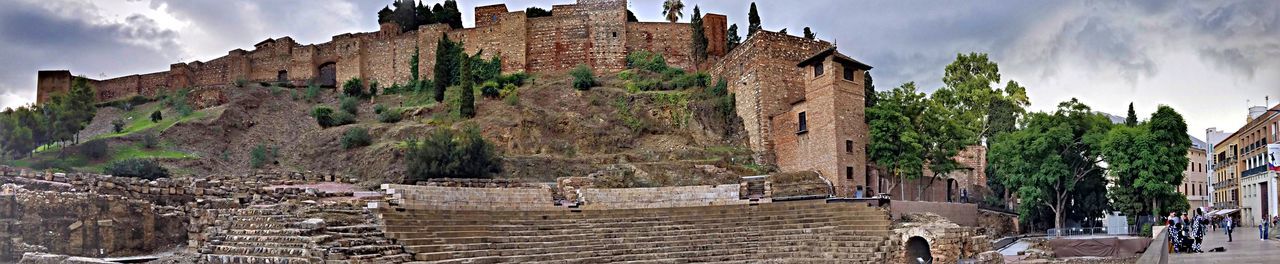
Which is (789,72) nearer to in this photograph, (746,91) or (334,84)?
(746,91)

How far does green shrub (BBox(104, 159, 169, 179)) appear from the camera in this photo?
30531mm

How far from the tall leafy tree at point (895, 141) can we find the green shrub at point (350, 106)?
78.4 ft

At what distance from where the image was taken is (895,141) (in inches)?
1240

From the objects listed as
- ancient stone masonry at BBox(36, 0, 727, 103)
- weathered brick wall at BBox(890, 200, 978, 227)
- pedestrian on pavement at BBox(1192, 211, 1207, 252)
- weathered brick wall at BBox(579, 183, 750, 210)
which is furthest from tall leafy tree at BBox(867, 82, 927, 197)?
pedestrian on pavement at BBox(1192, 211, 1207, 252)

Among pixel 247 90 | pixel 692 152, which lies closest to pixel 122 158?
pixel 247 90

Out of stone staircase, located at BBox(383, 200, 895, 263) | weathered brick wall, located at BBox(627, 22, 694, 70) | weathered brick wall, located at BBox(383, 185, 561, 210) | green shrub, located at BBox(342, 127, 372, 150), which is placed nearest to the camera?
stone staircase, located at BBox(383, 200, 895, 263)

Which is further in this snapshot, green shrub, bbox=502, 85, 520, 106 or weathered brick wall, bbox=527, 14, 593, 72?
weathered brick wall, bbox=527, 14, 593, 72

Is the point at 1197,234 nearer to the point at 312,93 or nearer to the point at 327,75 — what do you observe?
the point at 312,93

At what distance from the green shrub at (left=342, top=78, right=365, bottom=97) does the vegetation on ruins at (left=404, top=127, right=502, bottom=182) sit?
18.1 m

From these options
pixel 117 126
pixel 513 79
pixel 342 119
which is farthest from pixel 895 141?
pixel 117 126

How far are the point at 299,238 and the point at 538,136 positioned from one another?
748 inches

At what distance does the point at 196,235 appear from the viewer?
68.9 ft

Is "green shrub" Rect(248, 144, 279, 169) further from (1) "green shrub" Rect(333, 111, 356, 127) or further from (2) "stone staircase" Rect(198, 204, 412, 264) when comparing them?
(2) "stone staircase" Rect(198, 204, 412, 264)

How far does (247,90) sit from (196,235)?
28195 mm
